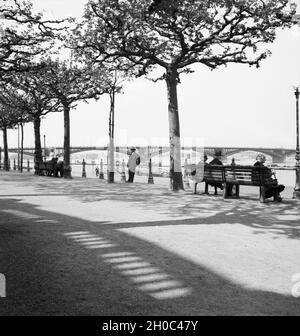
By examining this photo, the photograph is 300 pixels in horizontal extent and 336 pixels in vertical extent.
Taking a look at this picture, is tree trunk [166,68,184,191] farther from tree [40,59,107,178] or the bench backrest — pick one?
tree [40,59,107,178]

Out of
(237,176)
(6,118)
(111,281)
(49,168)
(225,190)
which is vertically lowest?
(111,281)

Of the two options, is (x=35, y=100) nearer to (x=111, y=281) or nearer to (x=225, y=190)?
(x=225, y=190)

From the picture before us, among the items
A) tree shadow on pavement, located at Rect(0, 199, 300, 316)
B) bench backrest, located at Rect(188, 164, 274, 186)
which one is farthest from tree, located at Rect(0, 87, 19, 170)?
tree shadow on pavement, located at Rect(0, 199, 300, 316)

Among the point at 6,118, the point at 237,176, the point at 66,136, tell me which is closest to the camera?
the point at 237,176

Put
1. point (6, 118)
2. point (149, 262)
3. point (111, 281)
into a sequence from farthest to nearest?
point (6, 118) < point (149, 262) < point (111, 281)

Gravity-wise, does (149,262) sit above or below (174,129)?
below

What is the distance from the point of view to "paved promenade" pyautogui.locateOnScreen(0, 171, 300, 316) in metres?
4.23

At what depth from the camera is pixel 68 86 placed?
1041 inches

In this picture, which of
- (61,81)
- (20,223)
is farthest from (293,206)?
(61,81)

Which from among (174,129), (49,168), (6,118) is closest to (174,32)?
(174,129)

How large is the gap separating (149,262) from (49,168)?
2444cm

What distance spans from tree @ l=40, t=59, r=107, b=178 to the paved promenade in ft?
51.1
